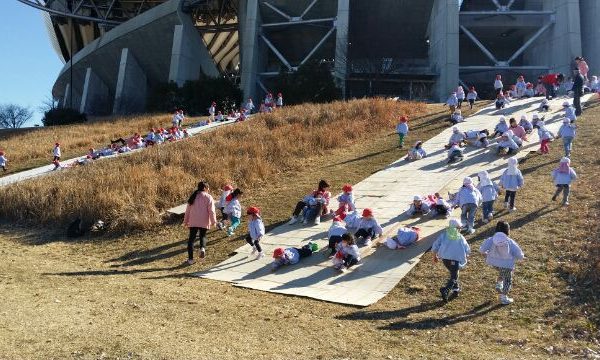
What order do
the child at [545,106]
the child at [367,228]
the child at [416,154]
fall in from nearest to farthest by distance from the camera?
the child at [367,228] < the child at [416,154] < the child at [545,106]

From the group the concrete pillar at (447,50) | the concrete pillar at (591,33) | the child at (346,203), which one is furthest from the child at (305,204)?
the concrete pillar at (591,33)

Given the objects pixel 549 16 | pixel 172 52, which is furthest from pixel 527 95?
pixel 172 52

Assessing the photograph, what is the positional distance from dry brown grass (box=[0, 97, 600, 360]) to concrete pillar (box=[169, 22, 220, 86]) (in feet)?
116

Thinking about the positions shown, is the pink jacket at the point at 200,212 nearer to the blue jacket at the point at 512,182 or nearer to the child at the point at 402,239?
the child at the point at 402,239

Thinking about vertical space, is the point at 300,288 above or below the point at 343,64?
below

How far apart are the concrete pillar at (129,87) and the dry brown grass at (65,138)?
36.5 ft

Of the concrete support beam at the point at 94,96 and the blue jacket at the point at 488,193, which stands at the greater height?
the concrete support beam at the point at 94,96

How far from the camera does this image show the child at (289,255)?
10.2 metres

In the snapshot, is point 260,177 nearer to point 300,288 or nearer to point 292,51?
point 300,288

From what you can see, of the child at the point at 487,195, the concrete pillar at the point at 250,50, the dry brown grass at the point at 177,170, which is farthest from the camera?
the concrete pillar at the point at 250,50

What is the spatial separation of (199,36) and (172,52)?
3.85m

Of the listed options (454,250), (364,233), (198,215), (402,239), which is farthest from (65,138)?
(454,250)

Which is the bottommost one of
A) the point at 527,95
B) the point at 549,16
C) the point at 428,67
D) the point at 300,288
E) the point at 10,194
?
the point at 300,288

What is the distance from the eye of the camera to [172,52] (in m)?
46.4
